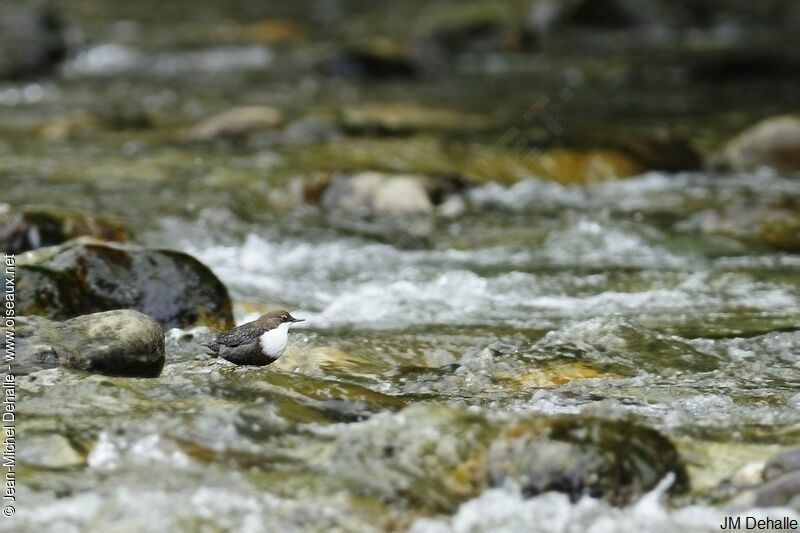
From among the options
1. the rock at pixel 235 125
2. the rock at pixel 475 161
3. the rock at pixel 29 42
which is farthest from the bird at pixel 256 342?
the rock at pixel 29 42

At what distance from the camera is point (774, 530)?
3633mm

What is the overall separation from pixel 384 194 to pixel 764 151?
13.9 ft

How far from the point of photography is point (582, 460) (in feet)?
12.9

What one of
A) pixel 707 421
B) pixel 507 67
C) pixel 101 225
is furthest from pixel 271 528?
pixel 507 67

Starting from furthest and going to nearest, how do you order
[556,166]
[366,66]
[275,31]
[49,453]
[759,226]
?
[275,31], [366,66], [556,166], [759,226], [49,453]

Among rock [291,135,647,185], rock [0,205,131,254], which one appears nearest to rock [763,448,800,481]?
rock [0,205,131,254]

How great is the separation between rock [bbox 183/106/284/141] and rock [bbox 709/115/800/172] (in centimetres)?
506

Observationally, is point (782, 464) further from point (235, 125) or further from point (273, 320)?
point (235, 125)

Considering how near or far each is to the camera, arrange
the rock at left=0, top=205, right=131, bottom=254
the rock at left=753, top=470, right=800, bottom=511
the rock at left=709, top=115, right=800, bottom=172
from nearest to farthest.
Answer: the rock at left=753, top=470, right=800, bottom=511 → the rock at left=0, top=205, right=131, bottom=254 → the rock at left=709, top=115, right=800, bottom=172

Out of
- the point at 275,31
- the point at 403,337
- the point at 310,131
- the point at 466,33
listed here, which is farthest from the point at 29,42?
the point at 403,337

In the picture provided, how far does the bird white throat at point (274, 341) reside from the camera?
17.2ft

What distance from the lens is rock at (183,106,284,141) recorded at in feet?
40.7

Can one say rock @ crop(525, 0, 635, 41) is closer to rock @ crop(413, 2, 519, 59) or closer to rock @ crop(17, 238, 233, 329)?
rock @ crop(413, 2, 519, 59)

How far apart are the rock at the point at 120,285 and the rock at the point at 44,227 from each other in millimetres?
1389
